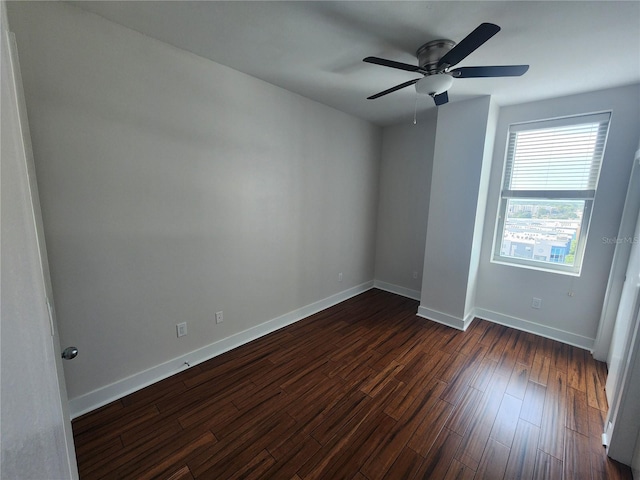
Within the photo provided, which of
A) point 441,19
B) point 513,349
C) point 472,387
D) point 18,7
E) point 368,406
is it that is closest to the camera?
point 18,7

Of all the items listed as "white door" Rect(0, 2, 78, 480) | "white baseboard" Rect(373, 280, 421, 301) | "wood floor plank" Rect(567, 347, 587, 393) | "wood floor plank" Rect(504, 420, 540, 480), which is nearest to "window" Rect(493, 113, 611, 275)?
"wood floor plank" Rect(567, 347, 587, 393)

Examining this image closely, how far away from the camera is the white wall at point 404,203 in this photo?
364 cm

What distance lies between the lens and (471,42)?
134cm

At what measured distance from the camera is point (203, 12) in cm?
153

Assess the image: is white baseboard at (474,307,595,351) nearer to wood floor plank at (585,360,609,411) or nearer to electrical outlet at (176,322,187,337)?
wood floor plank at (585,360,609,411)

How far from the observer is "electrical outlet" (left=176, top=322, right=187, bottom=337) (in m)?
2.14

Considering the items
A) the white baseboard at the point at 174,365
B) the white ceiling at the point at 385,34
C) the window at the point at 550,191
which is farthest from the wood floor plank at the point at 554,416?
the white ceiling at the point at 385,34

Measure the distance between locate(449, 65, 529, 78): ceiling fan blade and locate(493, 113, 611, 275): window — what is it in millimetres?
1615

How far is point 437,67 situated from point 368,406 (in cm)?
244

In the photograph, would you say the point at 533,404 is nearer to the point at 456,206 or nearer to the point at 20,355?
the point at 456,206

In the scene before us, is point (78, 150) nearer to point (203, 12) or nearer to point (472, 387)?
point (203, 12)

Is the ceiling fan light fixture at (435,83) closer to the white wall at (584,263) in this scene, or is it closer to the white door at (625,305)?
the white wall at (584,263)

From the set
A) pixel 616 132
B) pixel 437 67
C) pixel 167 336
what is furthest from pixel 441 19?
pixel 167 336

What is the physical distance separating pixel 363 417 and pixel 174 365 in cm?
159
